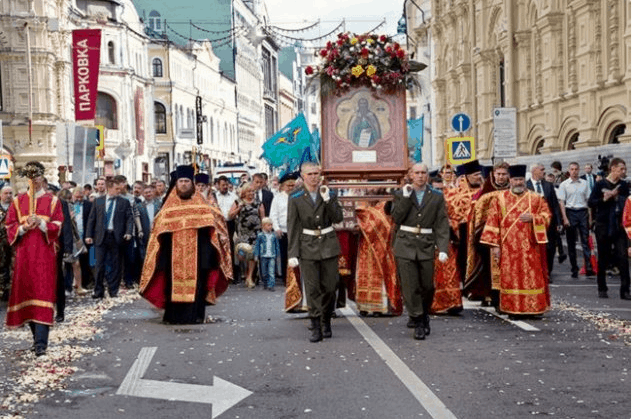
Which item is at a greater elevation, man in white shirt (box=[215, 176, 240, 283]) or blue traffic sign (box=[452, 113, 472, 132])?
blue traffic sign (box=[452, 113, 472, 132])

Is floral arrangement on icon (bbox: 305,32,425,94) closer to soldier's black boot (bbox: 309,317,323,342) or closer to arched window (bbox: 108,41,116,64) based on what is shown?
soldier's black boot (bbox: 309,317,323,342)

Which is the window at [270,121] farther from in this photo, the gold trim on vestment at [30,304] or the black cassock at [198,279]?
the gold trim on vestment at [30,304]

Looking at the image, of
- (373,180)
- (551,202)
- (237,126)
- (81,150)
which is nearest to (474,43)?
(81,150)

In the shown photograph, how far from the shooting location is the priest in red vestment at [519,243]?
43.1 ft

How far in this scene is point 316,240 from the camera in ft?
39.2

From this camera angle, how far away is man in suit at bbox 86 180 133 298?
1775cm

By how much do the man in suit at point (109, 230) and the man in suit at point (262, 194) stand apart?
9.51 feet

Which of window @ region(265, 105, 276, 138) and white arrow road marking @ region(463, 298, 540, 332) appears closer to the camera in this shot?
white arrow road marking @ region(463, 298, 540, 332)

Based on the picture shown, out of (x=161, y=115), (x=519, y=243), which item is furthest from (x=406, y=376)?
(x=161, y=115)

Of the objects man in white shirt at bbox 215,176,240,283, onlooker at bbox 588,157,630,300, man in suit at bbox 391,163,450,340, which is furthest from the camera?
man in white shirt at bbox 215,176,240,283

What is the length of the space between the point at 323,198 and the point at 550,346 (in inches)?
108

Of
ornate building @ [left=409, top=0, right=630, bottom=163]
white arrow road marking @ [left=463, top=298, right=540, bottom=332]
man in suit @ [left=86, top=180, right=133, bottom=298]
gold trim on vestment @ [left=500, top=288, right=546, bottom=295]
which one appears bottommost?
white arrow road marking @ [left=463, top=298, right=540, bottom=332]

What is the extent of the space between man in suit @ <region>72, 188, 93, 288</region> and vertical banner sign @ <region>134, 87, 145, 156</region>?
50644 millimetres

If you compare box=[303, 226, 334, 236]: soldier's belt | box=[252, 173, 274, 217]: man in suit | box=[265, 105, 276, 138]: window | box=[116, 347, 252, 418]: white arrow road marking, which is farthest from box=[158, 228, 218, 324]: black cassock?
box=[265, 105, 276, 138]: window
